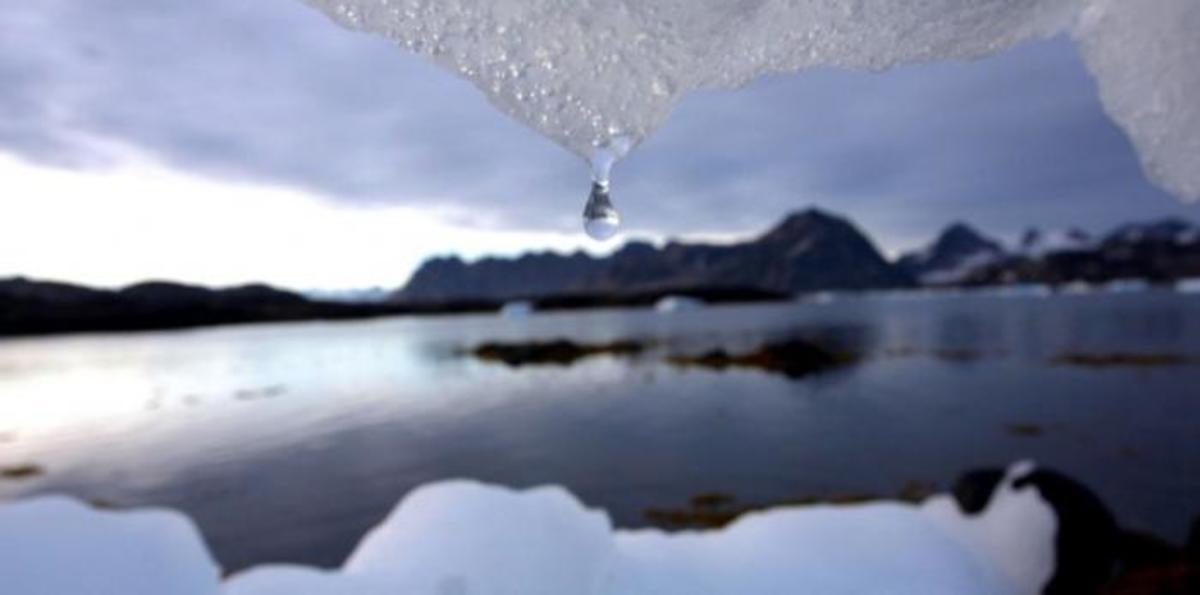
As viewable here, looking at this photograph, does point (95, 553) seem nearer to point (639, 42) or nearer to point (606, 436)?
point (639, 42)

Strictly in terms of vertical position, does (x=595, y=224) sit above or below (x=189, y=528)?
above

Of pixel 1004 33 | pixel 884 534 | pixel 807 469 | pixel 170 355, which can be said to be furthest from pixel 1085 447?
pixel 170 355

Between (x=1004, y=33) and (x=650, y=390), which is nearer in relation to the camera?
(x=1004, y=33)

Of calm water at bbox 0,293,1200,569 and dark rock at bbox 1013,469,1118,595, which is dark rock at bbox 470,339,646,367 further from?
dark rock at bbox 1013,469,1118,595

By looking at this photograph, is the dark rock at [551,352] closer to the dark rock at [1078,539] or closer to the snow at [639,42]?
the dark rock at [1078,539]

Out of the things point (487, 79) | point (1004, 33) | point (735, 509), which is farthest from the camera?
point (735, 509)

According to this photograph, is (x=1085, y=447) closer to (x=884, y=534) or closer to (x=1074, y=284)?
(x=884, y=534)

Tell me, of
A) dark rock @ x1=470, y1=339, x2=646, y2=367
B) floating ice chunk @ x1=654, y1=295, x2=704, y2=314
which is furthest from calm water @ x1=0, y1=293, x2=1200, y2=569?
floating ice chunk @ x1=654, y1=295, x2=704, y2=314
